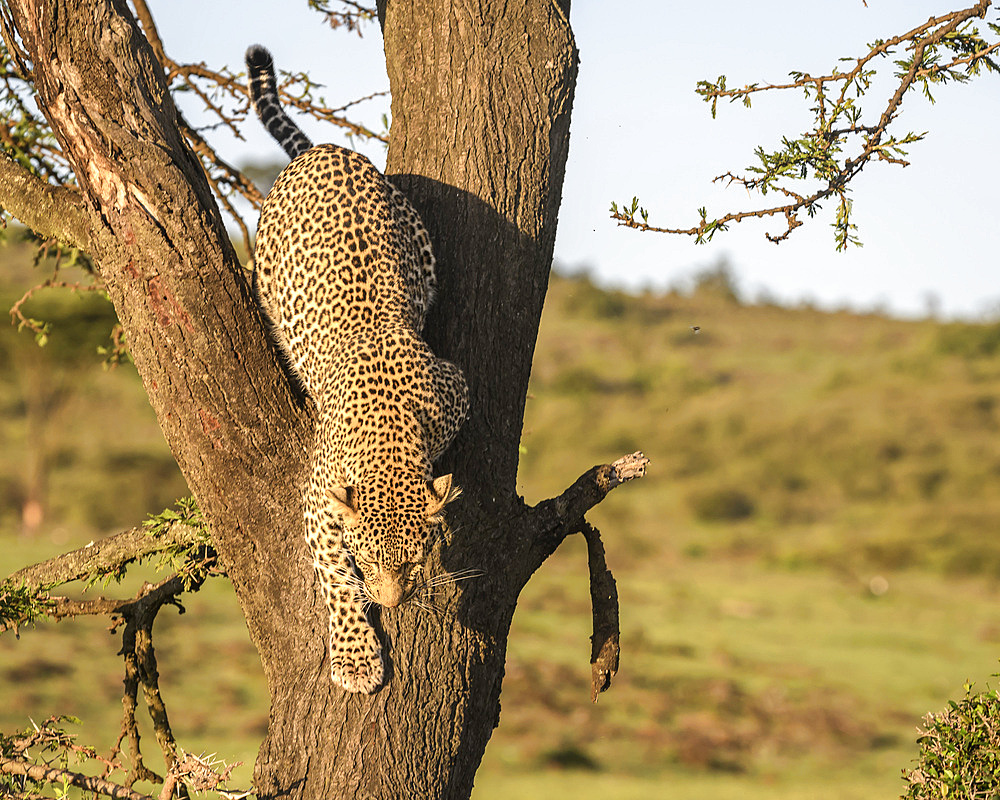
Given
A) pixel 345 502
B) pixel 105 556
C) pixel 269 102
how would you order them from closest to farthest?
pixel 345 502 → pixel 105 556 → pixel 269 102

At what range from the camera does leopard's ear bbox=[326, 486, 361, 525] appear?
3.65 m

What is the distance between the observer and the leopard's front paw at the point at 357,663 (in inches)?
134

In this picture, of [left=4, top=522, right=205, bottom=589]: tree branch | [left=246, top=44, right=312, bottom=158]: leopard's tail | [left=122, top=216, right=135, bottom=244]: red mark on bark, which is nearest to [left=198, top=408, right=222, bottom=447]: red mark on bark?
[left=122, top=216, right=135, bottom=244]: red mark on bark

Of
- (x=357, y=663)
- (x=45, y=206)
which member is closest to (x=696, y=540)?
(x=357, y=663)

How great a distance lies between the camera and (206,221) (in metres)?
3.51

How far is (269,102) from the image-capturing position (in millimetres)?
5270

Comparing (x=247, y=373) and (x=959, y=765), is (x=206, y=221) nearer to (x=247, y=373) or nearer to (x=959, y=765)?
(x=247, y=373)

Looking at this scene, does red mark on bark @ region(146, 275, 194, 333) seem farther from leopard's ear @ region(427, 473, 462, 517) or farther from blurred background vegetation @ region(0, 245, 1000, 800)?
blurred background vegetation @ region(0, 245, 1000, 800)

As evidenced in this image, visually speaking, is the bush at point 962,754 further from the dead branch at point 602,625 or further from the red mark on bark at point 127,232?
the red mark on bark at point 127,232

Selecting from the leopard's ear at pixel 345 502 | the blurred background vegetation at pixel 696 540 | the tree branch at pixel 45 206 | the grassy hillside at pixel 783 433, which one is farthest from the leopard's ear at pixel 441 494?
the grassy hillside at pixel 783 433

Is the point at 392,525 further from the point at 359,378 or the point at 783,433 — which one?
the point at 783,433

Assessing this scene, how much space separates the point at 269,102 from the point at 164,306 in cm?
217

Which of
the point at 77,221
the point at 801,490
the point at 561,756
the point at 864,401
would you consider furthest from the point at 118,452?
the point at 77,221

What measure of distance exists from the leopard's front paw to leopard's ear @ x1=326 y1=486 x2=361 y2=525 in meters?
0.41
